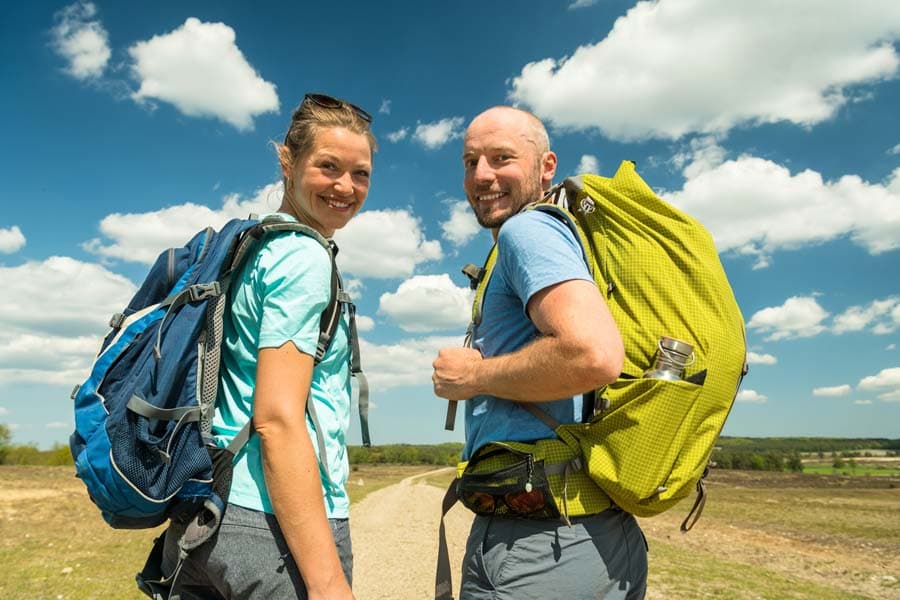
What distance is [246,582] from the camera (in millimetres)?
1775

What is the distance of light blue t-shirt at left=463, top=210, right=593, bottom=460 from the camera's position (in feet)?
6.61

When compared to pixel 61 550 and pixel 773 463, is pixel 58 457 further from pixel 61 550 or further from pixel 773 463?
pixel 773 463

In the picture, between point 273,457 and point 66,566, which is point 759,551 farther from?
point 273,457

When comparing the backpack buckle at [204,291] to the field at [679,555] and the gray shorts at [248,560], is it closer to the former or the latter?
the gray shorts at [248,560]

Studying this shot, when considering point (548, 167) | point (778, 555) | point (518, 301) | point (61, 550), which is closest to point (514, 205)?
point (548, 167)

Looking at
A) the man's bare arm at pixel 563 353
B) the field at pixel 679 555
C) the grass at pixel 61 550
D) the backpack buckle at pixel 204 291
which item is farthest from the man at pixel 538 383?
the grass at pixel 61 550

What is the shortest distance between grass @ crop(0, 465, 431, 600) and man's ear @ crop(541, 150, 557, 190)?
1183 cm

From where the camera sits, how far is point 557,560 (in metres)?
2.05

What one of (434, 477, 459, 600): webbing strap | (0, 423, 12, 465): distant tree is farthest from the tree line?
(434, 477, 459, 600): webbing strap

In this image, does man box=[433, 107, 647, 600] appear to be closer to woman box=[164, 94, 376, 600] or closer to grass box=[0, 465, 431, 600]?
woman box=[164, 94, 376, 600]

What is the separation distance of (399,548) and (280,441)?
1449cm

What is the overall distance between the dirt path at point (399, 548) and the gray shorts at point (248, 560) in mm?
9656

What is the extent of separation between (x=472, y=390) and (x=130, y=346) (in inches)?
46.0

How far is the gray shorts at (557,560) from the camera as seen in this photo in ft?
6.67
